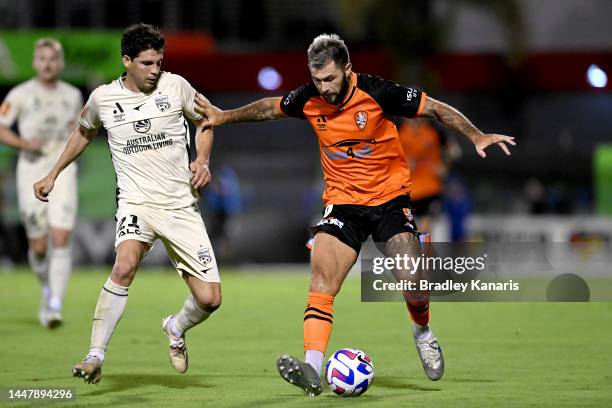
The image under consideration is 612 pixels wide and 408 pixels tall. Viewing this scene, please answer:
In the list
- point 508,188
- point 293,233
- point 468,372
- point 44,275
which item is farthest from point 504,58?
point 468,372

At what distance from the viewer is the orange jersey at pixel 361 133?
781 cm

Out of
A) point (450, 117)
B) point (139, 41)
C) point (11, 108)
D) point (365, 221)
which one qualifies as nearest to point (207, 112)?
point (139, 41)

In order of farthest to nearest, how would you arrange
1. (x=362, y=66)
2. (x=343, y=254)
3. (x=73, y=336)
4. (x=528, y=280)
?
(x=362, y=66)
(x=528, y=280)
(x=73, y=336)
(x=343, y=254)

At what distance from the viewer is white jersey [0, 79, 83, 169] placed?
12055mm

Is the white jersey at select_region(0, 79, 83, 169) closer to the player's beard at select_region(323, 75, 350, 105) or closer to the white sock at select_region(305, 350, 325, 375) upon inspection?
the player's beard at select_region(323, 75, 350, 105)

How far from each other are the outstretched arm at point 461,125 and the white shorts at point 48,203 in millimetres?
5183

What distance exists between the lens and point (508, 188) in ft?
74.2

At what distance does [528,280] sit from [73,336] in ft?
22.7

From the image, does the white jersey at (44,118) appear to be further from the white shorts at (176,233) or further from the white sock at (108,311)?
the white sock at (108,311)

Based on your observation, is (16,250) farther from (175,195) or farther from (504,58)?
(175,195)

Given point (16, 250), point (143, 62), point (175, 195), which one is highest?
point (143, 62)

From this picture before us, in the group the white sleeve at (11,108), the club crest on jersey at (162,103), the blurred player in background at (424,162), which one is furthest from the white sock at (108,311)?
the blurred player in background at (424,162)

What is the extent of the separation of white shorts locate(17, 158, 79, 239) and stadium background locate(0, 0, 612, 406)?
3311mm

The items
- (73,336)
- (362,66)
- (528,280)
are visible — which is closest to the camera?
(73,336)
